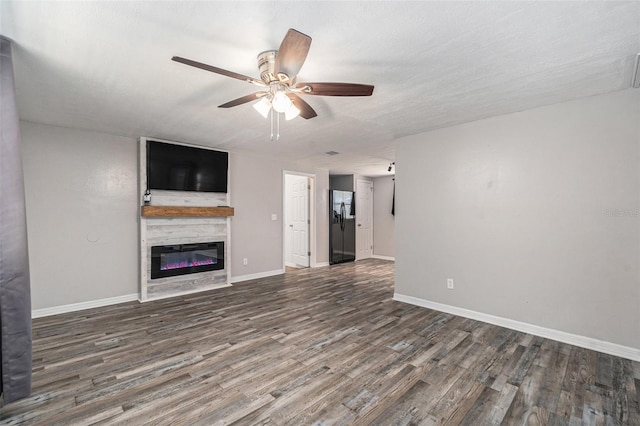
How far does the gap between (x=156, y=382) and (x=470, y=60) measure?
133 inches

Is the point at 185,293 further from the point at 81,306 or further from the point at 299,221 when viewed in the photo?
the point at 299,221

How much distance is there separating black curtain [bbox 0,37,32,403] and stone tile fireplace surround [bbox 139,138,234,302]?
2.35 metres

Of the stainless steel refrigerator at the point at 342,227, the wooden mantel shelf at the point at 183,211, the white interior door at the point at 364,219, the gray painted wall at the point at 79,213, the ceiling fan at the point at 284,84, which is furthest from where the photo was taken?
the white interior door at the point at 364,219

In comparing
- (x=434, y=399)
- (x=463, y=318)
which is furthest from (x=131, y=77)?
(x=463, y=318)

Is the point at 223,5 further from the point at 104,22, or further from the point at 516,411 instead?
the point at 516,411

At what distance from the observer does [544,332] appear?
118 inches

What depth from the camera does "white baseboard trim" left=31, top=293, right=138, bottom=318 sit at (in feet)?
11.9

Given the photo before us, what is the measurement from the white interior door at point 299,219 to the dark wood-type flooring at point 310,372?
10.6ft

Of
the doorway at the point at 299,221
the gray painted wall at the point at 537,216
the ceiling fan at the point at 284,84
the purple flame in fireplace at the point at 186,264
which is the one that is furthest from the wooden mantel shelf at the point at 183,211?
the gray painted wall at the point at 537,216

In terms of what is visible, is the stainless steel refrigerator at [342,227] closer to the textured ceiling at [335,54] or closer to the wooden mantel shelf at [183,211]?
the wooden mantel shelf at [183,211]

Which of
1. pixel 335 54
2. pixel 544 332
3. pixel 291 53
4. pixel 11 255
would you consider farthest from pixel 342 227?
pixel 11 255

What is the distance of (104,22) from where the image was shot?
172 centimetres

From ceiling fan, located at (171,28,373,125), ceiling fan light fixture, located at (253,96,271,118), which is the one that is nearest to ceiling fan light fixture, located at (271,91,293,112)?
ceiling fan, located at (171,28,373,125)

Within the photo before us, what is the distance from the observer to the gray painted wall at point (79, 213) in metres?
3.61
